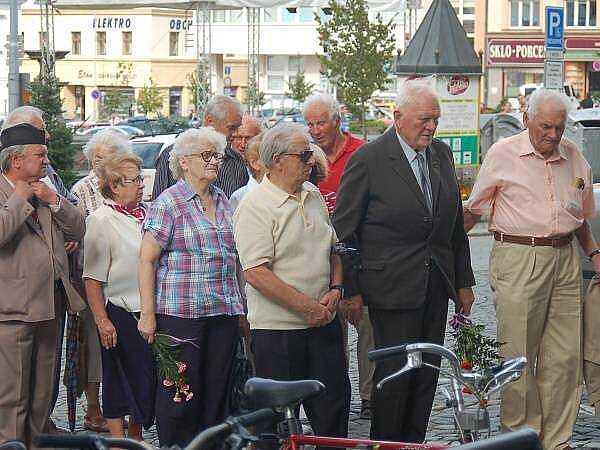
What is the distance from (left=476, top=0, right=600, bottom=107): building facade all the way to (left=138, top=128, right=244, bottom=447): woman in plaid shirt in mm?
67610

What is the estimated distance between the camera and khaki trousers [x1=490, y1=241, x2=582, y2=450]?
24.0 feet

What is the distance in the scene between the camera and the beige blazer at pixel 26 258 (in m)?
6.53

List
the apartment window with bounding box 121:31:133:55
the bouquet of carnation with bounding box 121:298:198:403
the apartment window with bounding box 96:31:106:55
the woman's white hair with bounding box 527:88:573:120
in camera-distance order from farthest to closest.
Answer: the apartment window with bounding box 96:31:106:55 < the apartment window with bounding box 121:31:133:55 < the woman's white hair with bounding box 527:88:573:120 < the bouquet of carnation with bounding box 121:298:198:403

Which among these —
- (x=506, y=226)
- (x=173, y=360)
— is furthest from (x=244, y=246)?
(x=506, y=226)

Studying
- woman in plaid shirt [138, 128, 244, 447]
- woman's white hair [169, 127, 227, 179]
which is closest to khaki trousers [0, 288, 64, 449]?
woman in plaid shirt [138, 128, 244, 447]

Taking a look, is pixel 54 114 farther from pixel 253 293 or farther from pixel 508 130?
pixel 253 293

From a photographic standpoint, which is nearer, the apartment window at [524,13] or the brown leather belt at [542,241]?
the brown leather belt at [542,241]

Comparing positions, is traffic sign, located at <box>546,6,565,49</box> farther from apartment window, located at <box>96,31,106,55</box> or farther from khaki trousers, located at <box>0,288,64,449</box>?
apartment window, located at <box>96,31,106,55</box>

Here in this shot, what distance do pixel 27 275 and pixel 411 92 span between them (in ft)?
6.83

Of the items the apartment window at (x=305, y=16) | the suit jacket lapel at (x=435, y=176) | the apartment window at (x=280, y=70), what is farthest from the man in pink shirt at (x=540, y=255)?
the apartment window at (x=280, y=70)

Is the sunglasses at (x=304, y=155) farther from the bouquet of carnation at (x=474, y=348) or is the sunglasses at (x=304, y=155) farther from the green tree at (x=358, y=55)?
the green tree at (x=358, y=55)

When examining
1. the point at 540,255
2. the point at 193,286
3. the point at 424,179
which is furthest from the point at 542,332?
the point at 193,286

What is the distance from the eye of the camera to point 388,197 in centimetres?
670

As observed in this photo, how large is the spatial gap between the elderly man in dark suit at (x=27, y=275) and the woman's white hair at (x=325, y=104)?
196 centimetres
